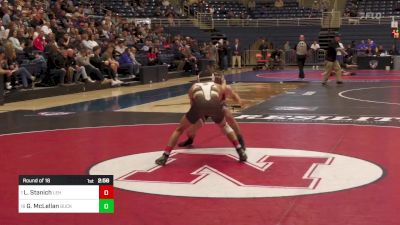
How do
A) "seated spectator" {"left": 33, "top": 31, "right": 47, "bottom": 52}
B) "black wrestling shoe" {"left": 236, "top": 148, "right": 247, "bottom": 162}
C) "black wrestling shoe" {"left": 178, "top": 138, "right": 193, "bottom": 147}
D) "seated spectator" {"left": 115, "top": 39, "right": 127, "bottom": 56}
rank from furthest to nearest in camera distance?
"seated spectator" {"left": 115, "top": 39, "right": 127, "bottom": 56} → "seated spectator" {"left": 33, "top": 31, "right": 47, "bottom": 52} → "black wrestling shoe" {"left": 178, "top": 138, "right": 193, "bottom": 147} → "black wrestling shoe" {"left": 236, "top": 148, "right": 247, "bottom": 162}

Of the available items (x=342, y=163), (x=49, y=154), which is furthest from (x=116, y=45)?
(x=342, y=163)

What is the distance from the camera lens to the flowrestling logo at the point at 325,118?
11.8 metres

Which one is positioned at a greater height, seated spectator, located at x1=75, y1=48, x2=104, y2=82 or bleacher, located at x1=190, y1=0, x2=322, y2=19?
bleacher, located at x1=190, y1=0, x2=322, y2=19

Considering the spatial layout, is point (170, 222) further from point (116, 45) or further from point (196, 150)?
point (116, 45)

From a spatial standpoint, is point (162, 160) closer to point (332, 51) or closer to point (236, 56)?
point (332, 51)

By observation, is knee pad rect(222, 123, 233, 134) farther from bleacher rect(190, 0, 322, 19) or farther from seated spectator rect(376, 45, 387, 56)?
bleacher rect(190, 0, 322, 19)

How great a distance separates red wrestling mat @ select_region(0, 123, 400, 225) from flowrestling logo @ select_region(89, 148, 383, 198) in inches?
0.4

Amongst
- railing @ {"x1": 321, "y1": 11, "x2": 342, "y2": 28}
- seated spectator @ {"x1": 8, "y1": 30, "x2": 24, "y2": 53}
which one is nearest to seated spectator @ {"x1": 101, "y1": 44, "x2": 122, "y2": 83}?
seated spectator @ {"x1": 8, "y1": 30, "x2": 24, "y2": 53}

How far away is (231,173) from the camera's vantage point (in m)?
7.11

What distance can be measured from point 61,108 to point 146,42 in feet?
39.4

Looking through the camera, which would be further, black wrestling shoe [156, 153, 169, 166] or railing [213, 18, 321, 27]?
railing [213, 18, 321, 27]

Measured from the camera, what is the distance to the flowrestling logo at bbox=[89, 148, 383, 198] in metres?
6.34
